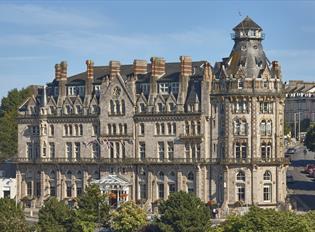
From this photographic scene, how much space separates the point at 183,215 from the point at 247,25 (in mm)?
33063

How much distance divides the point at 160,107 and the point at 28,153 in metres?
23.0

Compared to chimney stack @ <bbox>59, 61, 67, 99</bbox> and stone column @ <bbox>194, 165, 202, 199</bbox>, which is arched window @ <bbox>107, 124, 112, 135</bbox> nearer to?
chimney stack @ <bbox>59, 61, 67, 99</bbox>

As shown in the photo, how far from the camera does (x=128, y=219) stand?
139 metres

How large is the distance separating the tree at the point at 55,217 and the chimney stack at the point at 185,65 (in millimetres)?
27225

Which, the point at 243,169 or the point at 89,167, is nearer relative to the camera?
the point at 243,169

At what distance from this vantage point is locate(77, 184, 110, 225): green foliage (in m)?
140

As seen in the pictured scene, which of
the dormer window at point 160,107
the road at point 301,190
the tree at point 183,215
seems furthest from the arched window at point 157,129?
the tree at point 183,215

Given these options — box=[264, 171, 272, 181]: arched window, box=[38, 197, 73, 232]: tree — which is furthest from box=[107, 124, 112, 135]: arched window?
box=[38, 197, 73, 232]: tree

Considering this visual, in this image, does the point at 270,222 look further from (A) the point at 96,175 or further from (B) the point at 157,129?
(A) the point at 96,175

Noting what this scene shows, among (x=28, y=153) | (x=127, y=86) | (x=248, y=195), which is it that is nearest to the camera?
(x=248, y=195)

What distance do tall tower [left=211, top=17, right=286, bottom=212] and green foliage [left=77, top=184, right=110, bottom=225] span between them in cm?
1680

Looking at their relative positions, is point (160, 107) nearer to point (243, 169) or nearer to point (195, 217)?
point (243, 169)

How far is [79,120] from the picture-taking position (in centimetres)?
16788

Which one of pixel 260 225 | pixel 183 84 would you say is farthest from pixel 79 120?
pixel 260 225
